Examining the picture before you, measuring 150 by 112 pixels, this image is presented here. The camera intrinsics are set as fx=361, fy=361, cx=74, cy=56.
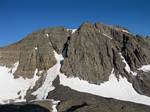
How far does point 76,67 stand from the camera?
165 m

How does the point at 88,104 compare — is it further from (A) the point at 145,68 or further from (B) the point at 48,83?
(A) the point at 145,68

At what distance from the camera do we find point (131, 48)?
176m

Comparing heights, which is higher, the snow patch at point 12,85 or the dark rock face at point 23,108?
the snow patch at point 12,85

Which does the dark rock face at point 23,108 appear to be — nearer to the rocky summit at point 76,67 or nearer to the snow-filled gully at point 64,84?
the rocky summit at point 76,67

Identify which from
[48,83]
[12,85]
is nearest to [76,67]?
[48,83]

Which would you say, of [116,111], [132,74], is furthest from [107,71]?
[116,111]

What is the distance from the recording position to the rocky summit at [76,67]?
476 ft

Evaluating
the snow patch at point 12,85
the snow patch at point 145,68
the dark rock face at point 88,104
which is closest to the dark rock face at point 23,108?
the dark rock face at point 88,104

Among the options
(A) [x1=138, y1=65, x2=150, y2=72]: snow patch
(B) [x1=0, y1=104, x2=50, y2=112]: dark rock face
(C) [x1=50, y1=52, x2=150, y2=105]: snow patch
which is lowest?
(B) [x1=0, y1=104, x2=50, y2=112]: dark rock face

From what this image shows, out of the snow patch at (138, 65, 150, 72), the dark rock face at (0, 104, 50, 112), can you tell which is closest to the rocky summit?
the snow patch at (138, 65, 150, 72)

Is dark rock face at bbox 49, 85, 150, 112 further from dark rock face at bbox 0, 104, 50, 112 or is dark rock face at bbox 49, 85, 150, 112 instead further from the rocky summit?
dark rock face at bbox 0, 104, 50, 112

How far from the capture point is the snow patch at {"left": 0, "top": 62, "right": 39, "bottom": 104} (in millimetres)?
145625

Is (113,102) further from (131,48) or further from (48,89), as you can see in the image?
(131,48)

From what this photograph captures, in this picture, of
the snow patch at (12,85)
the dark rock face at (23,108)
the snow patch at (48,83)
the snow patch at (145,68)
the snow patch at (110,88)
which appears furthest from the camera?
the snow patch at (145,68)
